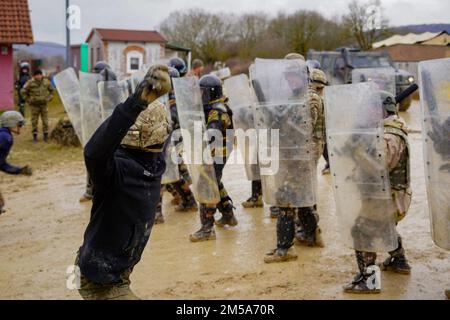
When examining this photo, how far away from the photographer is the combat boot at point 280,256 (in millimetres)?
5730

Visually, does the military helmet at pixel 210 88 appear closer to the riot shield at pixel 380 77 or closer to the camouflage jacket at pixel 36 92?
the riot shield at pixel 380 77

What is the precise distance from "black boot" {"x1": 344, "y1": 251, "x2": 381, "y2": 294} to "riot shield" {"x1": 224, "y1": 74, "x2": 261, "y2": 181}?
2.84 metres

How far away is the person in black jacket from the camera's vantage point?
300cm

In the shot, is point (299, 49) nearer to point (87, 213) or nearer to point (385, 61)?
point (385, 61)

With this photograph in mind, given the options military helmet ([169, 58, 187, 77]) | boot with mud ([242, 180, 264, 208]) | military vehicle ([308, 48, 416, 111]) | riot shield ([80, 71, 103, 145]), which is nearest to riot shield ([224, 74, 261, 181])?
boot with mud ([242, 180, 264, 208])

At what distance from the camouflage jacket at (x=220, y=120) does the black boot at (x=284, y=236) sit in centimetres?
139

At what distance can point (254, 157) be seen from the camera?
7.57m

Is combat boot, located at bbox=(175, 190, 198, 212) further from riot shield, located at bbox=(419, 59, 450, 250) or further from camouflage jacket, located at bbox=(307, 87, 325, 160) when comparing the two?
riot shield, located at bbox=(419, 59, 450, 250)

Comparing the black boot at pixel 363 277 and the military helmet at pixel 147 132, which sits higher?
the military helmet at pixel 147 132

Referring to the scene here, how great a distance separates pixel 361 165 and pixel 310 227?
1.68 meters

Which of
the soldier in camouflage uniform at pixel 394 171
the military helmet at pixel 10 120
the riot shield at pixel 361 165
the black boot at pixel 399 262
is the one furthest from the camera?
the military helmet at pixel 10 120

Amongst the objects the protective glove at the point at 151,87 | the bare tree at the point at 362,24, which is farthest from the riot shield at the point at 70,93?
the bare tree at the point at 362,24

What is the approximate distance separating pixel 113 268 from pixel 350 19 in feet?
125
